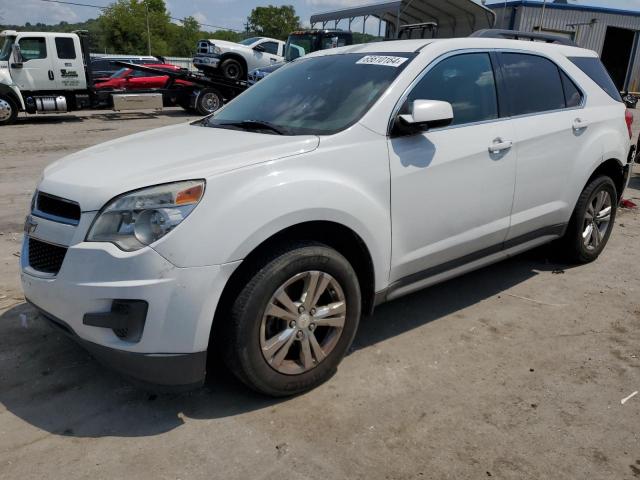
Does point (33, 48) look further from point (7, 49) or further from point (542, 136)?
point (542, 136)

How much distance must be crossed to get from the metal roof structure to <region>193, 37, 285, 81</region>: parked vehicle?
3879 millimetres

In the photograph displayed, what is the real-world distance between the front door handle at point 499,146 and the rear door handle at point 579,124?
0.90 meters

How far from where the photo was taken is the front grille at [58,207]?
258cm

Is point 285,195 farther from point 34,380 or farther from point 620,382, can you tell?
point 620,382

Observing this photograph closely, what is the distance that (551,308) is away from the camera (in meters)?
4.05

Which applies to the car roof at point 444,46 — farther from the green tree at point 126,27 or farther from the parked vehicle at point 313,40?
the green tree at point 126,27

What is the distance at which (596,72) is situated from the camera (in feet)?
15.4

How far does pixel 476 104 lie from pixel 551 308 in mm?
1567

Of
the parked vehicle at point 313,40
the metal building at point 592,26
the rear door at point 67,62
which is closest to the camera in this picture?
the rear door at point 67,62

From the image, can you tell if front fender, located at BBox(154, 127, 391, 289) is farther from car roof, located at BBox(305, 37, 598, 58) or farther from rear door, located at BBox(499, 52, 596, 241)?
rear door, located at BBox(499, 52, 596, 241)

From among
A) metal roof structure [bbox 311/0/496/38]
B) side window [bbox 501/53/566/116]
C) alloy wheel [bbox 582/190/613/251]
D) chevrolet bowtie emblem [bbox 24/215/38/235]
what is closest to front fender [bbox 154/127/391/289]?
chevrolet bowtie emblem [bbox 24/215/38/235]

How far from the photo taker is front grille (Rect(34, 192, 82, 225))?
102 inches

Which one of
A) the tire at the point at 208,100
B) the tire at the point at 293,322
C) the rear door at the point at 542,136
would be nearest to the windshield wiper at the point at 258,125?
the tire at the point at 293,322

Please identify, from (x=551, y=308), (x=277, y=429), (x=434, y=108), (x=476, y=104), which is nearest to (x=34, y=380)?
(x=277, y=429)
